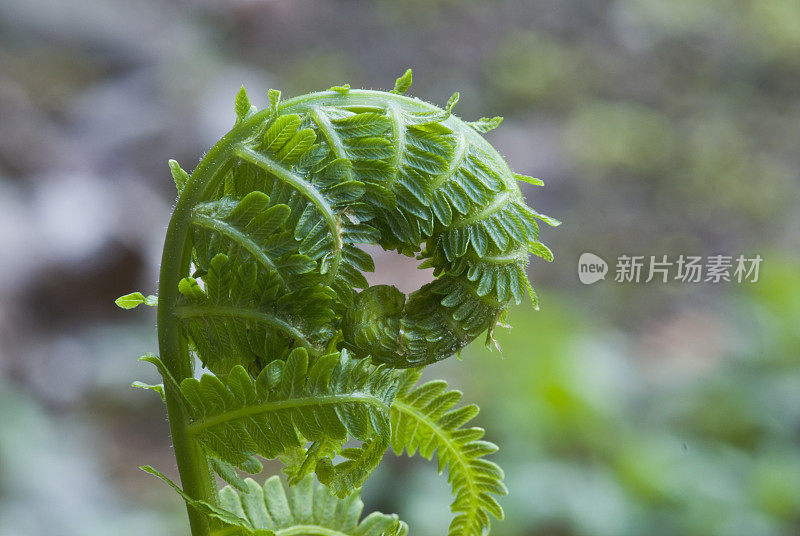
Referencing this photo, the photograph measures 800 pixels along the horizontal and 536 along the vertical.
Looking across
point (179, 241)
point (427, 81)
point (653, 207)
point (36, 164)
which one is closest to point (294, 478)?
point (179, 241)

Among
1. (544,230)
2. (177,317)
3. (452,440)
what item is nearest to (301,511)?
(452,440)

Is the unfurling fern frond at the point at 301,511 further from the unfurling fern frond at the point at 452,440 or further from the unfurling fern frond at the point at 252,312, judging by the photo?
the unfurling fern frond at the point at 252,312

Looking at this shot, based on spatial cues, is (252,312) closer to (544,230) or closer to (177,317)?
(177,317)

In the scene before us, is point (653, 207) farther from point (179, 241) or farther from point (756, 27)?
point (179, 241)

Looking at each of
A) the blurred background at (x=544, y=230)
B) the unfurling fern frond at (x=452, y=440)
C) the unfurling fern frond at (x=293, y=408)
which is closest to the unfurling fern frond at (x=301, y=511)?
the unfurling fern frond at (x=452, y=440)

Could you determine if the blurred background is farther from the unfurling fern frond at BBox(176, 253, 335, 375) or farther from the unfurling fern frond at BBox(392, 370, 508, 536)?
the unfurling fern frond at BBox(176, 253, 335, 375)
